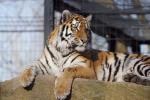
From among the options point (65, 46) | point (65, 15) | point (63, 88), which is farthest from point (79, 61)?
point (63, 88)

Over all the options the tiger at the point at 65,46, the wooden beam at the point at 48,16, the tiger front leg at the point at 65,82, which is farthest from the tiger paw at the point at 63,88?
the wooden beam at the point at 48,16

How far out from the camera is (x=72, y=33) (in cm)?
312

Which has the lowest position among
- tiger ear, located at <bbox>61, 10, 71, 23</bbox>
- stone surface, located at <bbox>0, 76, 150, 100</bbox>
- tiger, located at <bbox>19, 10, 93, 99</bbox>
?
stone surface, located at <bbox>0, 76, 150, 100</bbox>

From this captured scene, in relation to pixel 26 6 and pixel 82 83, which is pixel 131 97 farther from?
pixel 26 6

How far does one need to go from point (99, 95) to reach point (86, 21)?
0.68 meters

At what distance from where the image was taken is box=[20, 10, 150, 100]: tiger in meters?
2.97

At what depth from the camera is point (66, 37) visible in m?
3.15

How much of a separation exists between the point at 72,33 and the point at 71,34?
1 cm

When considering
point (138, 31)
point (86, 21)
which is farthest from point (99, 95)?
point (138, 31)

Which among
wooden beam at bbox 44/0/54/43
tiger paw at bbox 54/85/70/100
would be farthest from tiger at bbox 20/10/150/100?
wooden beam at bbox 44/0/54/43

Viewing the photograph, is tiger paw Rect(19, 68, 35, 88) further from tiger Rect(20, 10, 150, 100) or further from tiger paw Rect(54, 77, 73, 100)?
tiger paw Rect(54, 77, 73, 100)

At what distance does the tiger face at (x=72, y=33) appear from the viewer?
3.05 m

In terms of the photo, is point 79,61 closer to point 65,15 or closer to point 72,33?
point 72,33

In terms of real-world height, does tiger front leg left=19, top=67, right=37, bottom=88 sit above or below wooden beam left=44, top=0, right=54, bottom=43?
below
